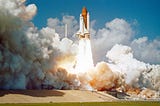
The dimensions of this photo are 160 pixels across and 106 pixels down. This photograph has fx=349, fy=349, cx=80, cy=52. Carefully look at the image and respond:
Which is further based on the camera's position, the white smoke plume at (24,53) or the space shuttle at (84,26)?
the space shuttle at (84,26)

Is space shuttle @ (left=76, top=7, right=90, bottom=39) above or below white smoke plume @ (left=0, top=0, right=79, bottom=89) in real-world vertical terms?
above

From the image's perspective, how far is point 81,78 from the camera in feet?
254

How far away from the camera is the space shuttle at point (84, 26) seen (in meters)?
79.7

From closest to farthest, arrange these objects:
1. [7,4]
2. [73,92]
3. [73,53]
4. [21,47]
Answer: [7,4]
[21,47]
[73,92]
[73,53]

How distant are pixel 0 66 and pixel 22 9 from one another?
36.7 feet

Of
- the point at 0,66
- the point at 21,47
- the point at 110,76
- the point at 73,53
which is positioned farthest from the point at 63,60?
the point at 0,66

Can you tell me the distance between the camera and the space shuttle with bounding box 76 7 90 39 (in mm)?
79688

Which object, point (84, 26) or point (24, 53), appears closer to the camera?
point (24, 53)

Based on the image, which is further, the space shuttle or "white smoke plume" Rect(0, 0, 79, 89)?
the space shuttle

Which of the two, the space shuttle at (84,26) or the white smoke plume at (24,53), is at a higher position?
the space shuttle at (84,26)

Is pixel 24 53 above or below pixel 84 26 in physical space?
below

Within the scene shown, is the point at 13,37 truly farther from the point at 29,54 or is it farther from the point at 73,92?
the point at 73,92

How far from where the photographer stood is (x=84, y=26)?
8081 centimetres

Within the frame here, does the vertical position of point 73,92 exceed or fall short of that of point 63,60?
it falls short
